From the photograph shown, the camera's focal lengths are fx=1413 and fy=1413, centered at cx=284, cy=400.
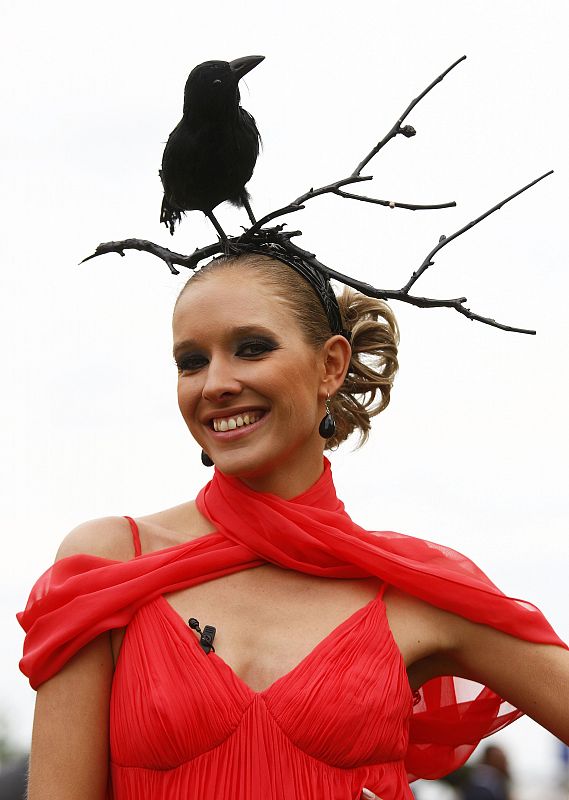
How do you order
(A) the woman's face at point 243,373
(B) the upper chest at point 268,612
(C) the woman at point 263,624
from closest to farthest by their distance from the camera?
(C) the woman at point 263,624 < (B) the upper chest at point 268,612 < (A) the woman's face at point 243,373

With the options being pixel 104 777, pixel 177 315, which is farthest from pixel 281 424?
pixel 104 777

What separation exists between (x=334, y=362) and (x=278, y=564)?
61cm

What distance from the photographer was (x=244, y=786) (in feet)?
11.2

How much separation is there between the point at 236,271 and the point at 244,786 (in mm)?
1352

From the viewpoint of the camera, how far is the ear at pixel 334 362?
393 cm

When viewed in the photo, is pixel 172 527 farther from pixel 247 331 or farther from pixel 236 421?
pixel 247 331

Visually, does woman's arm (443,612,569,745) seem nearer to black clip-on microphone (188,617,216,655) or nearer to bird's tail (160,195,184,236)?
black clip-on microphone (188,617,216,655)

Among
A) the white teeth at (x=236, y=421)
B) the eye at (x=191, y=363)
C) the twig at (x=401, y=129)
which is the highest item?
the twig at (x=401, y=129)

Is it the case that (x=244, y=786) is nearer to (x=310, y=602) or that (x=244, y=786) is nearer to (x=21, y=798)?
(x=310, y=602)

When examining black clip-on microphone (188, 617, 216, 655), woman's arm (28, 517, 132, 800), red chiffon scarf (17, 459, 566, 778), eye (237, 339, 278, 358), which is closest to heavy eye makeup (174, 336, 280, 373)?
eye (237, 339, 278, 358)

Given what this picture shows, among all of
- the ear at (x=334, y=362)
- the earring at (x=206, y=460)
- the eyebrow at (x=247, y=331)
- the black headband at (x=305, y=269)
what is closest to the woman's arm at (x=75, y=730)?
the earring at (x=206, y=460)

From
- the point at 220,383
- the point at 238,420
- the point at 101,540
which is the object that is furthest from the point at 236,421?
the point at 101,540

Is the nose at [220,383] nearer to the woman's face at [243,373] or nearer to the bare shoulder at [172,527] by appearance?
the woman's face at [243,373]

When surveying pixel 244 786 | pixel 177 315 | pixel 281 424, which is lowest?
pixel 244 786
